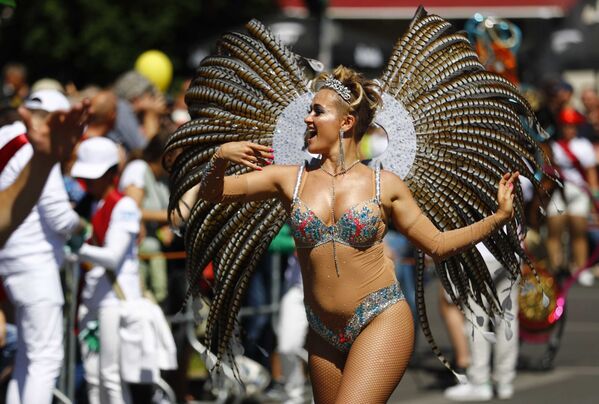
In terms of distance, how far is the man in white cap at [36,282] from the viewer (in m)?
6.89

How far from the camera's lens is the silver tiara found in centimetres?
554

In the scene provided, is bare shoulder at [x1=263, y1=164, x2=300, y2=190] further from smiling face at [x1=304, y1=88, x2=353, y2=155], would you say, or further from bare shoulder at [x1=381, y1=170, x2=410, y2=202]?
bare shoulder at [x1=381, y1=170, x2=410, y2=202]

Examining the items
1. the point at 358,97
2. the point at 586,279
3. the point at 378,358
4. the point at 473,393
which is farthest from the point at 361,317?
the point at 586,279

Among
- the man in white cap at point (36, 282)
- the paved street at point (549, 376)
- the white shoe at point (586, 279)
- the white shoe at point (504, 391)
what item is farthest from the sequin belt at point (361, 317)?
the white shoe at point (586, 279)

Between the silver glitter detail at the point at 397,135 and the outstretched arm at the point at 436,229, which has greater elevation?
the silver glitter detail at the point at 397,135

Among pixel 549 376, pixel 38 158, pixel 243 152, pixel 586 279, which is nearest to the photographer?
pixel 243 152

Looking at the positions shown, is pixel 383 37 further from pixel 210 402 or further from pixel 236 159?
pixel 236 159

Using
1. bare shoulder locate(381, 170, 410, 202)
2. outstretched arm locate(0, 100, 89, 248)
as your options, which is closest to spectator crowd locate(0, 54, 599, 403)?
outstretched arm locate(0, 100, 89, 248)

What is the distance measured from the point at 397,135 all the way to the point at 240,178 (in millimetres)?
805

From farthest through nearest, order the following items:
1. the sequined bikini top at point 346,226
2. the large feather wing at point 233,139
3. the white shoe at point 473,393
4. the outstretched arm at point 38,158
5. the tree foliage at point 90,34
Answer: the tree foliage at point 90,34 → the white shoe at point 473,393 → the large feather wing at point 233,139 → the sequined bikini top at point 346,226 → the outstretched arm at point 38,158

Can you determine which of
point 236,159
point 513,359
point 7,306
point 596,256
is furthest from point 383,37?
point 236,159

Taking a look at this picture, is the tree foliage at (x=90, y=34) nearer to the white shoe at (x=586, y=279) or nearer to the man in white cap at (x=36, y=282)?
the white shoe at (x=586, y=279)

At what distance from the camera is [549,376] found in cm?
1041

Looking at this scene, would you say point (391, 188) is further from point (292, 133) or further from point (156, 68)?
point (156, 68)
